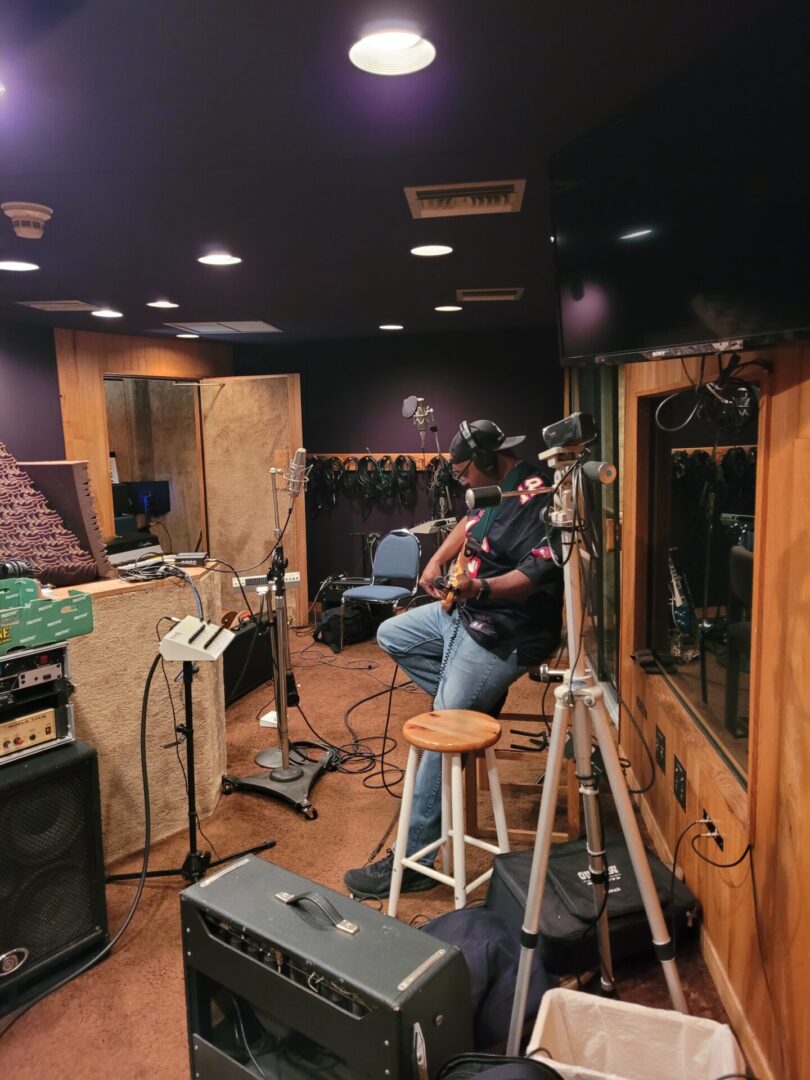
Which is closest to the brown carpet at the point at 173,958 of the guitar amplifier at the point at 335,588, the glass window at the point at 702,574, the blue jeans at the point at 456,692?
the blue jeans at the point at 456,692

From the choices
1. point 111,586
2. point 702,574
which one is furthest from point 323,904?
point 702,574

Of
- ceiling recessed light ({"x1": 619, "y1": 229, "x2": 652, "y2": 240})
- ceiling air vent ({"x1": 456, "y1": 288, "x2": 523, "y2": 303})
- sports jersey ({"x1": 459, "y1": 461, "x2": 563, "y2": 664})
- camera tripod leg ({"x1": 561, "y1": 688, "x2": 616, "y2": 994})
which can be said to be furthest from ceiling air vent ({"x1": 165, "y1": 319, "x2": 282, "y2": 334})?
camera tripod leg ({"x1": 561, "y1": 688, "x2": 616, "y2": 994})

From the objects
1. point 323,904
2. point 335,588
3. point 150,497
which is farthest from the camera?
point 150,497

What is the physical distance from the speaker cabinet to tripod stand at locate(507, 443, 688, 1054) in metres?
1.27

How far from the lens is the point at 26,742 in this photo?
2057mm

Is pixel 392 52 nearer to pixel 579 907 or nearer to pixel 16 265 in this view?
pixel 579 907

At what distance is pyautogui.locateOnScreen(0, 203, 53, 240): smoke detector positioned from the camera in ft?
7.55

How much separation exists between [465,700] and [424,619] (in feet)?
1.49

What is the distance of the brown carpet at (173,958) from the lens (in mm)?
1854

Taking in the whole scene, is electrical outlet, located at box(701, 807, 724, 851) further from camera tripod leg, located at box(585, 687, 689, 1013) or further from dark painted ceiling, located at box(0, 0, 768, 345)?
dark painted ceiling, located at box(0, 0, 768, 345)

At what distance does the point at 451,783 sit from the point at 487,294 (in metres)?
2.83

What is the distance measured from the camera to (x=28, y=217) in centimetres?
238

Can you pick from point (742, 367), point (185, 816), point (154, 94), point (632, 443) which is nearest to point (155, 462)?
point (185, 816)

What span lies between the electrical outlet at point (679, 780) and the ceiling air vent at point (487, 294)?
101 inches
